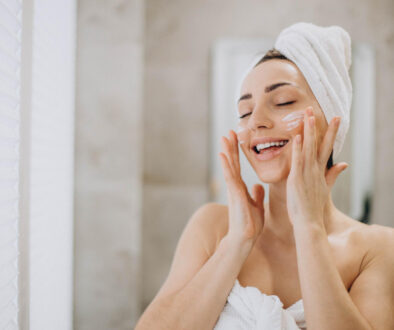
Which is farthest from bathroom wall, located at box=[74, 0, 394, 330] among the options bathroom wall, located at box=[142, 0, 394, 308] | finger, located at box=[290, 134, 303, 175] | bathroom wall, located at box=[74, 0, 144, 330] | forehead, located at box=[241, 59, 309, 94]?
finger, located at box=[290, 134, 303, 175]

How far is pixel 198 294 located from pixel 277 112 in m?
0.43

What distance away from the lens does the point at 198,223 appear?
0.80 metres

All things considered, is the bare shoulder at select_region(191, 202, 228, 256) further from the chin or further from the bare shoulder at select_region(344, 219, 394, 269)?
the bare shoulder at select_region(344, 219, 394, 269)

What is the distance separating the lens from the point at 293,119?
0.68 metres

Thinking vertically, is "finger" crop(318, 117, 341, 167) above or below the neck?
above

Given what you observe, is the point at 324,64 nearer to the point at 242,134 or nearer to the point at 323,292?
the point at 242,134

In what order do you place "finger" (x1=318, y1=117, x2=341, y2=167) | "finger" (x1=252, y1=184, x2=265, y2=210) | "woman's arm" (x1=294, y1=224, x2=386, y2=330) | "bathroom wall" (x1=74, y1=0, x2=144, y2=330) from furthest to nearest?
"bathroom wall" (x1=74, y1=0, x2=144, y2=330) → "finger" (x1=252, y1=184, x2=265, y2=210) → "finger" (x1=318, y1=117, x2=341, y2=167) → "woman's arm" (x1=294, y1=224, x2=386, y2=330)

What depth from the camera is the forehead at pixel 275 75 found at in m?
0.71

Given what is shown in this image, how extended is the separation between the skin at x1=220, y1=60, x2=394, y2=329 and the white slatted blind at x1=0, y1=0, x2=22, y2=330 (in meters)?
0.46

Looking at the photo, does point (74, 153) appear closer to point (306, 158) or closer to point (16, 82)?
point (16, 82)

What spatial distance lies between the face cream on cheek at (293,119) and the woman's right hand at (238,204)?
140mm

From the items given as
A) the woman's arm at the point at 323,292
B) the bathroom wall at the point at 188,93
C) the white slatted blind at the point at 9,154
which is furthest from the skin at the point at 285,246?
the bathroom wall at the point at 188,93

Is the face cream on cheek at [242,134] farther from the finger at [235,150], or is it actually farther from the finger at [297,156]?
the finger at [297,156]

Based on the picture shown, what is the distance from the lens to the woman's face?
0.69 meters
